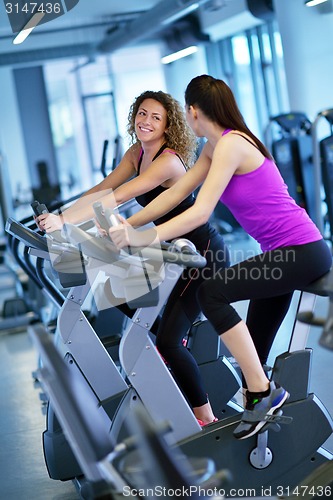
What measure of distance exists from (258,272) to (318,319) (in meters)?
0.48

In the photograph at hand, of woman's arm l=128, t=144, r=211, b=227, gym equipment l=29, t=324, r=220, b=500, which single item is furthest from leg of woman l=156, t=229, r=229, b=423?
gym equipment l=29, t=324, r=220, b=500

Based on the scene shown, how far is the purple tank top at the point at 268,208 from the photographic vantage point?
2.50 meters

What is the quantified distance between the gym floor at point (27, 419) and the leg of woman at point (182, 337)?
548 mm

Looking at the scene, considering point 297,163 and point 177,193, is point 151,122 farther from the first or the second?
point 297,163

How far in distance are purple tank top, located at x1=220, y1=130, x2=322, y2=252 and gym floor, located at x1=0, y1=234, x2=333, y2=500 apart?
0.95 meters

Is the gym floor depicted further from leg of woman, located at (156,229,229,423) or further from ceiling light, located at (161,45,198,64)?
ceiling light, located at (161,45,198,64)

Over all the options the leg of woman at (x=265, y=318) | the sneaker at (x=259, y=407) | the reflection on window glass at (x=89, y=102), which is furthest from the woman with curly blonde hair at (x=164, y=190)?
the reflection on window glass at (x=89, y=102)

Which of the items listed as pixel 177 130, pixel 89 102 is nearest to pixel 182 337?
pixel 177 130

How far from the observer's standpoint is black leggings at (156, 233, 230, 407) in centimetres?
295

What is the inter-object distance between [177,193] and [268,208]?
16.2 inches

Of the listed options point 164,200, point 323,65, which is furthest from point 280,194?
point 323,65

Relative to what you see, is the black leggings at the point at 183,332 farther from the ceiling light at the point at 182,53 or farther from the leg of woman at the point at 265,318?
the ceiling light at the point at 182,53

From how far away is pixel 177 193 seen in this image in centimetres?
279

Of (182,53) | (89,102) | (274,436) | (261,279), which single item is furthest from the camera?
(89,102)
